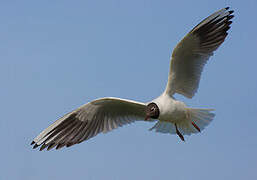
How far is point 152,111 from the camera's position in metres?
6.16

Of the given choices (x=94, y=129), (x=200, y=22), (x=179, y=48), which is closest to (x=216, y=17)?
(x=200, y=22)

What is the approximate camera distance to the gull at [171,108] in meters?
6.23

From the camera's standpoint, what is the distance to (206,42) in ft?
20.9

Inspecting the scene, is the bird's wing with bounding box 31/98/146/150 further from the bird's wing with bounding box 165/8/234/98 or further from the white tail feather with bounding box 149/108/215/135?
the bird's wing with bounding box 165/8/234/98

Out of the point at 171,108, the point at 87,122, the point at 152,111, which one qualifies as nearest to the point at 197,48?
the point at 171,108

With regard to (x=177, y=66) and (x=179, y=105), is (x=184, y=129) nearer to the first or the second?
(x=179, y=105)

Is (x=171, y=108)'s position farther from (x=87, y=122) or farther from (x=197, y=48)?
(x=87, y=122)

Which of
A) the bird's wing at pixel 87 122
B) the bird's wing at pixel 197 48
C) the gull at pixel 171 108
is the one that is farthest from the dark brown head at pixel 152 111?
the bird's wing at pixel 197 48

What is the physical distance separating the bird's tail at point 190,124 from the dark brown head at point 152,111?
502mm

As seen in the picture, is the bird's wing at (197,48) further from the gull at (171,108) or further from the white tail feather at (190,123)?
the white tail feather at (190,123)

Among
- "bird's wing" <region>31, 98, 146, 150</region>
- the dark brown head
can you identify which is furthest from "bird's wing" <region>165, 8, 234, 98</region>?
"bird's wing" <region>31, 98, 146, 150</region>

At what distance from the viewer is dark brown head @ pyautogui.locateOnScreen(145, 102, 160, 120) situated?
614cm

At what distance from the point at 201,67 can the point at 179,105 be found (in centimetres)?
68

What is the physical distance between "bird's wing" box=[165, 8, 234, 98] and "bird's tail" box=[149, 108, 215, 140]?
45 cm
